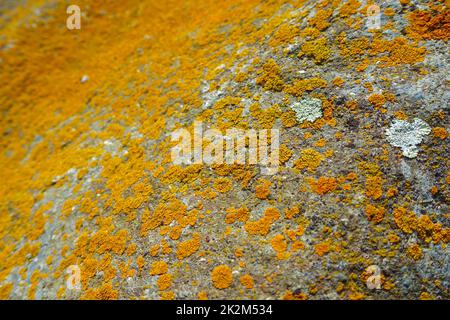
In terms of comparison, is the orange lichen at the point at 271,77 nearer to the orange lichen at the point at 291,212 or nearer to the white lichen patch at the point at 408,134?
the white lichen patch at the point at 408,134

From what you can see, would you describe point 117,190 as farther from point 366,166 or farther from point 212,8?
point 212,8

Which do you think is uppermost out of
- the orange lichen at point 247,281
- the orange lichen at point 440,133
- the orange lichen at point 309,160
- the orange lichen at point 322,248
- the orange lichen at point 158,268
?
the orange lichen at point 440,133

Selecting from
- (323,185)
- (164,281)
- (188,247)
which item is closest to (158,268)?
(164,281)

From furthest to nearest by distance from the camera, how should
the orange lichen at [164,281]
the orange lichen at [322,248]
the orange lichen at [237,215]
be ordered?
the orange lichen at [237,215] < the orange lichen at [164,281] < the orange lichen at [322,248]

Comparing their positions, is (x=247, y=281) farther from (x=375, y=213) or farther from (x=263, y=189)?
(x=375, y=213)

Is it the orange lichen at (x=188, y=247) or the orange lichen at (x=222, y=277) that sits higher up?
the orange lichen at (x=188, y=247)

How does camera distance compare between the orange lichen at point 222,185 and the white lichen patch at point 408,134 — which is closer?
the white lichen patch at point 408,134

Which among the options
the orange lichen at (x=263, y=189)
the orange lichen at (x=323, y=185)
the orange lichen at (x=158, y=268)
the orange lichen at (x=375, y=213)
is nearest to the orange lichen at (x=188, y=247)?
the orange lichen at (x=158, y=268)
